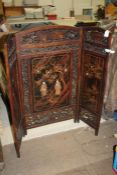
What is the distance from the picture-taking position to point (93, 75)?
175 centimetres

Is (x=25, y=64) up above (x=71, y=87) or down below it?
above

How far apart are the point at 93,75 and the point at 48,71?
0.41m

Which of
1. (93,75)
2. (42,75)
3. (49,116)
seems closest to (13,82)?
(42,75)

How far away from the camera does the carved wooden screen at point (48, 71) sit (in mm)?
1535

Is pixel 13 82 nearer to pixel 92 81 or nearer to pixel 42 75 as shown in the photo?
pixel 42 75

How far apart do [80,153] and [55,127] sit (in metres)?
0.41

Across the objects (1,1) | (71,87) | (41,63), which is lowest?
(71,87)

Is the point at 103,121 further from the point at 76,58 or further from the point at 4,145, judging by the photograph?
the point at 4,145

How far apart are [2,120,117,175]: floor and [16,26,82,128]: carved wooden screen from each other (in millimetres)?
207

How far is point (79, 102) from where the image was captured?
1.96 metres

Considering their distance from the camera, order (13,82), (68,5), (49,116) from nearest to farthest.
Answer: (13,82), (49,116), (68,5)

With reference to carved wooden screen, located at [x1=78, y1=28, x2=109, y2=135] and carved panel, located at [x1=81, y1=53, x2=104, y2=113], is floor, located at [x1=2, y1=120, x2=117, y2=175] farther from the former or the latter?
carved panel, located at [x1=81, y1=53, x2=104, y2=113]

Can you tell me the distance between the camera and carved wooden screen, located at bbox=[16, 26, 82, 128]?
1.54m

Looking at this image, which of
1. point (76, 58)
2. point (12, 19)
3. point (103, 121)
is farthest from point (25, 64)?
point (12, 19)
